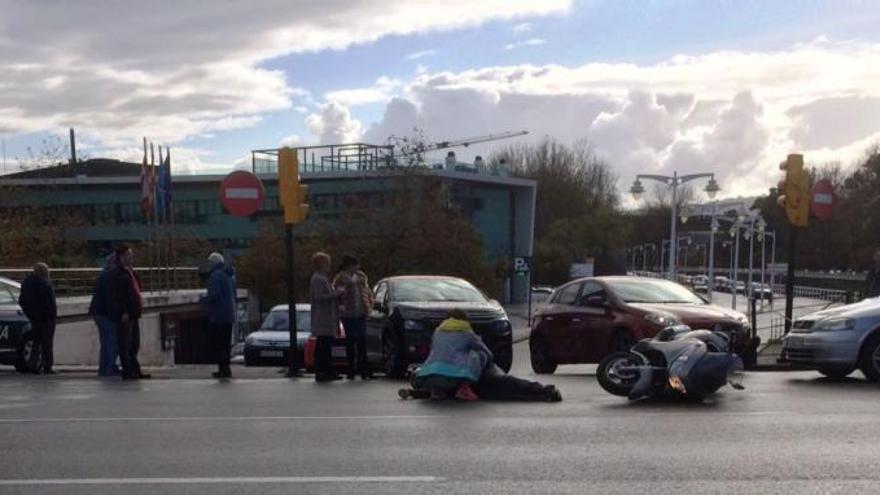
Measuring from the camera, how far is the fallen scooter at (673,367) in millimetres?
11109

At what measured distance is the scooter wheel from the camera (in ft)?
37.6

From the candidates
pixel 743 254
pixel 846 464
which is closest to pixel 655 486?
pixel 846 464

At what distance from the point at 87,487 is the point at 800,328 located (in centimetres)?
1024

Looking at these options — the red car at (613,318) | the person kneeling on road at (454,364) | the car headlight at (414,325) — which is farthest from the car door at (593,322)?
the person kneeling on road at (454,364)

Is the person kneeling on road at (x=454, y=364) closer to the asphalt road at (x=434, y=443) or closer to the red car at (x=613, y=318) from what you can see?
the asphalt road at (x=434, y=443)

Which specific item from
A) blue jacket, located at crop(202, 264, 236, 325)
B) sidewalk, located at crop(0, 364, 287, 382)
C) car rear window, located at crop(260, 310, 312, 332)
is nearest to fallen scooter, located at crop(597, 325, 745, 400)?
blue jacket, located at crop(202, 264, 236, 325)

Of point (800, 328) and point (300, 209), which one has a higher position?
point (300, 209)

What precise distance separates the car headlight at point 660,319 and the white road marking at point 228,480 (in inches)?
310

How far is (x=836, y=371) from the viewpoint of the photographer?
45.0ft

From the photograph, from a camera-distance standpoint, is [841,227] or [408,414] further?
[841,227]

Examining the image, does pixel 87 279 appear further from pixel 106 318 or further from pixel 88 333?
pixel 106 318

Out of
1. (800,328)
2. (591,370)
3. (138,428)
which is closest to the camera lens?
(138,428)

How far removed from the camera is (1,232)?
132 feet

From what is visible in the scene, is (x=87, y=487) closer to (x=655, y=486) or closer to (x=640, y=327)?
(x=655, y=486)
